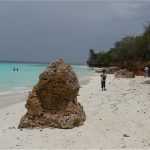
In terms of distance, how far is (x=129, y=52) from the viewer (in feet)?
253

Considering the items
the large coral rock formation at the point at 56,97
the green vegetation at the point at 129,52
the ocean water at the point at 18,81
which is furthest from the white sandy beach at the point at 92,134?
the green vegetation at the point at 129,52

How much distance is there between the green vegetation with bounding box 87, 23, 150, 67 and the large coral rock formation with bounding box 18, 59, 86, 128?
3296 centimetres

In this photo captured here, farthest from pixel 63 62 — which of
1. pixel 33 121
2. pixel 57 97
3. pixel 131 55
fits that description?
pixel 131 55

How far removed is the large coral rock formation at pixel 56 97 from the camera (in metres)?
12.2

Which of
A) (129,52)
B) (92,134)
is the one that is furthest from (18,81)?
(92,134)

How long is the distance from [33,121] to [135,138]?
3153 mm

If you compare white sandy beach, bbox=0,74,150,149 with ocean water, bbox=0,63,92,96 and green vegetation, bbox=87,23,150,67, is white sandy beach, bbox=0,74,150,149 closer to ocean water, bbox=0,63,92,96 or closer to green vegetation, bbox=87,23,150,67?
ocean water, bbox=0,63,92,96

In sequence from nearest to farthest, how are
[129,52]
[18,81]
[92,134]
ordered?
1. [92,134]
2. [18,81]
3. [129,52]

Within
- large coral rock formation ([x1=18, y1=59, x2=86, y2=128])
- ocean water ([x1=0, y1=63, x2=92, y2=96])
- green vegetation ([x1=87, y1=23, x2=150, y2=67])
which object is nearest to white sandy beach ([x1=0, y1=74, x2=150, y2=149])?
large coral rock formation ([x1=18, y1=59, x2=86, y2=128])

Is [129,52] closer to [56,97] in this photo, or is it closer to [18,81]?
[18,81]

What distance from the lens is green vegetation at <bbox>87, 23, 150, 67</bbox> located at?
57.1 meters

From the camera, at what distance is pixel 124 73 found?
49125 mm

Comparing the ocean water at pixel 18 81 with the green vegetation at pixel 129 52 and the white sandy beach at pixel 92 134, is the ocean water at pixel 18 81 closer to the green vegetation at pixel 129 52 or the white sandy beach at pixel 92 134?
the green vegetation at pixel 129 52

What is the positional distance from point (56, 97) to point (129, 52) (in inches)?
2583
